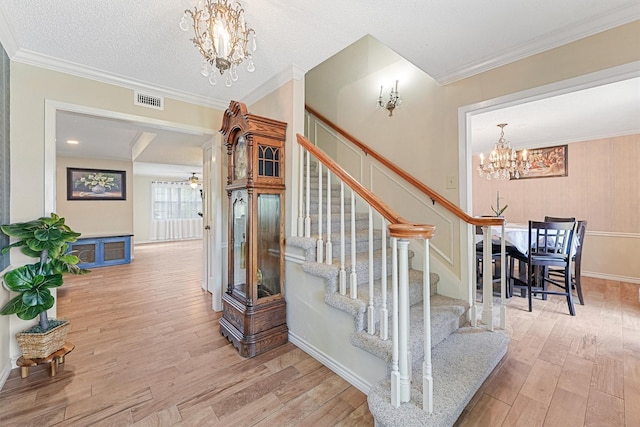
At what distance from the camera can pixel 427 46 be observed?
6.98 ft

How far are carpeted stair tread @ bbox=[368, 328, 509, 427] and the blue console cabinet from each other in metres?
6.42

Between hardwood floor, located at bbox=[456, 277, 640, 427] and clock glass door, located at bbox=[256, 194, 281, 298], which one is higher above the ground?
clock glass door, located at bbox=[256, 194, 281, 298]

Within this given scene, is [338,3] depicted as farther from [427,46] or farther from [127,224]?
[127,224]

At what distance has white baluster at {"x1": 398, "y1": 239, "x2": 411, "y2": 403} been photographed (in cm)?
132

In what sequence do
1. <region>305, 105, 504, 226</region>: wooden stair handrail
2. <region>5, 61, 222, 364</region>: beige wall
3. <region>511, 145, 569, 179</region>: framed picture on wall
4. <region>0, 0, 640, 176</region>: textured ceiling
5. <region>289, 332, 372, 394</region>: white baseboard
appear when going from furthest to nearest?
<region>511, 145, 569, 179</region>: framed picture on wall < <region>305, 105, 504, 226</region>: wooden stair handrail < <region>5, 61, 222, 364</region>: beige wall < <region>289, 332, 372, 394</region>: white baseboard < <region>0, 0, 640, 176</region>: textured ceiling

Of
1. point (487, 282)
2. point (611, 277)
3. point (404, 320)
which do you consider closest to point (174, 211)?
point (487, 282)

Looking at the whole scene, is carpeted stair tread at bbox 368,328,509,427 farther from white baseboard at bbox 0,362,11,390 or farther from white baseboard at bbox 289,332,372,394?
white baseboard at bbox 0,362,11,390

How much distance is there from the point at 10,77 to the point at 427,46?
330cm

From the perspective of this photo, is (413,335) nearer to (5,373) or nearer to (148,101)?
(5,373)

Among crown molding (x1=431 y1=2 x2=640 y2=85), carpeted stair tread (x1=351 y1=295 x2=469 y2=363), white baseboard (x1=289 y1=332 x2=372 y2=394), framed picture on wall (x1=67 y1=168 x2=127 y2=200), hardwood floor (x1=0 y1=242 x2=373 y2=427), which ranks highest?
crown molding (x1=431 y1=2 x2=640 y2=85)

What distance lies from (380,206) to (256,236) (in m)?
1.23

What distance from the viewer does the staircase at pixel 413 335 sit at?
1.40m

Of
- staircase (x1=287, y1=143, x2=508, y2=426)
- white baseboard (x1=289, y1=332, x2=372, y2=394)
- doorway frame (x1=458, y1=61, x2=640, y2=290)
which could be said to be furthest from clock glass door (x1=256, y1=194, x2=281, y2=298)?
doorway frame (x1=458, y1=61, x2=640, y2=290)

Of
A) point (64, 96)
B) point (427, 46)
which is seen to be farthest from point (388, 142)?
point (64, 96)
